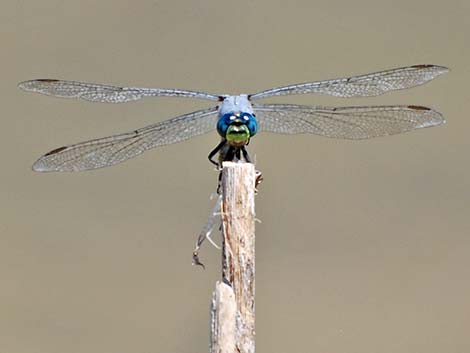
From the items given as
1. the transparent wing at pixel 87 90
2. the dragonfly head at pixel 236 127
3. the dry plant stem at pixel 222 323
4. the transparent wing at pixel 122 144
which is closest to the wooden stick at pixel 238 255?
the dry plant stem at pixel 222 323

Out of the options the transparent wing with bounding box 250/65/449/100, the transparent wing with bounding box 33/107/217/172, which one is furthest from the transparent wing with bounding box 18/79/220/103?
the transparent wing with bounding box 250/65/449/100

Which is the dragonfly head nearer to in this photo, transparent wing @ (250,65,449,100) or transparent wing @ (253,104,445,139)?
transparent wing @ (253,104,445,139)

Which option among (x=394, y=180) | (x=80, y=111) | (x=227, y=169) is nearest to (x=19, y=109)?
(x=80, y=111)

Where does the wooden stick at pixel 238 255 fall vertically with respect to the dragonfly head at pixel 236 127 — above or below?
below

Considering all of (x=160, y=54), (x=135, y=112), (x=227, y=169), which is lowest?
(x=227, y=169)

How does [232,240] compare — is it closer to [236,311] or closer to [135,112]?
[236,311]

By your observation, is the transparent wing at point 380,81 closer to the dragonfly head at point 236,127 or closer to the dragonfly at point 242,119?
the dragonfly at point 242,119

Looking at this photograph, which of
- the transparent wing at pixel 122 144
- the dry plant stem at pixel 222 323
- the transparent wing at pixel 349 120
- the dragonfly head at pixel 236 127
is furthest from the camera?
the transparent wing at pixel 349 120
